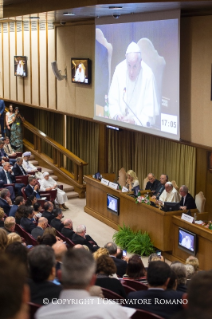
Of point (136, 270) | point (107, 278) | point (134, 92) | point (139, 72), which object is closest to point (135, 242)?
point (134, 92)

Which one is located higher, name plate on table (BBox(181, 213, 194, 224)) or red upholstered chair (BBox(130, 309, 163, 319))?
red upholstered chair (BBox(130, 309, 163, 319))

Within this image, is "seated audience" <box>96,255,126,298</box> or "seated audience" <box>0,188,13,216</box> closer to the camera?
"seated audience" <box>96,255,126,298</box>

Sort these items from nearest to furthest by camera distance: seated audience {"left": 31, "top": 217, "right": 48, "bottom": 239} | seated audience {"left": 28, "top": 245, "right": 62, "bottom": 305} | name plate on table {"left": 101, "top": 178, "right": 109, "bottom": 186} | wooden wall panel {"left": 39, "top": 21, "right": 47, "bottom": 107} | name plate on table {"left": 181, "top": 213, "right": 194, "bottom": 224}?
seated audience {"left": 28, "top": 245, "right": 62, "bottom": 305} → seated audience {"left": 31, "top": 217, "right": 48, "bottom": 239} → name plate on table {"left": 181, "top": 213, "right": 194, "bottom": 224} → name plate on table {"left": 101, "top": 178, "right": 109, "bottom": 186} → wooden wall panel {"left": 39, "top": 21, "right": 47, "bottom": 107}

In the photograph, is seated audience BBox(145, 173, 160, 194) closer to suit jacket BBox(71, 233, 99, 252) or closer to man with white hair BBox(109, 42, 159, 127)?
man with white hair BBox(109, 42, 159, 127)

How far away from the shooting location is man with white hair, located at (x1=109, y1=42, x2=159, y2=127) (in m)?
8.94

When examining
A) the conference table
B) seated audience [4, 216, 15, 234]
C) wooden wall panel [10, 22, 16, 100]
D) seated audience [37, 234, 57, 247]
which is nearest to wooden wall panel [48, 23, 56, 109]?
wooden wall panel [10, 22, 16, 100]

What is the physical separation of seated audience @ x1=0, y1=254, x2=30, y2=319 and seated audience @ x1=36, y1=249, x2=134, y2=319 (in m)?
0.40

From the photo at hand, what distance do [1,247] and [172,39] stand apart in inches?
195

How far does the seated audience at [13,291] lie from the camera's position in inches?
62.6

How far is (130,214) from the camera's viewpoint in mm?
9430

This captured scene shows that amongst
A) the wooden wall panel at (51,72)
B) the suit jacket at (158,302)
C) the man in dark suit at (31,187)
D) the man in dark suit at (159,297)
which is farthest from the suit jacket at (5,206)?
the suit jacket at (158,302)

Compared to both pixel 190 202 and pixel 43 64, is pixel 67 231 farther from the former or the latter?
pixel 43 64

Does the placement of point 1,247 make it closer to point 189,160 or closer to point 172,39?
point 172,39

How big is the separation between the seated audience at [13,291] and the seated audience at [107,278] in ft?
6.76
